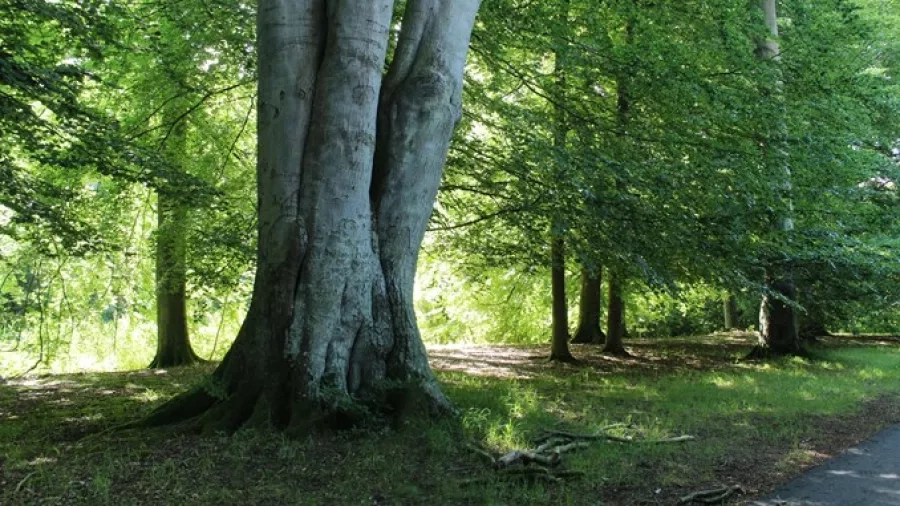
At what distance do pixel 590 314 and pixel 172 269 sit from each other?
34.6 feet

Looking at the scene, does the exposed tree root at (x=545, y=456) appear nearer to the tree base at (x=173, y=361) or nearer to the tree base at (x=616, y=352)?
the tree base at (x=616, y=352)

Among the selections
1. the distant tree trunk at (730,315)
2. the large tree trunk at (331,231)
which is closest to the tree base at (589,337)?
the distant tree trunk at (730,315)

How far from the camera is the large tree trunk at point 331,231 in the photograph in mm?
6148

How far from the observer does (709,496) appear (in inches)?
196

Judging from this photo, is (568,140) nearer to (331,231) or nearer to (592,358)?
(592,358)

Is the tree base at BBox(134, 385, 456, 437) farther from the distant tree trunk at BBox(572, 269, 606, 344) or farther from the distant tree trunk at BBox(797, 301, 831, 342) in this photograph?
the distant tree trunk at BBox(797, 301, 831, 342)

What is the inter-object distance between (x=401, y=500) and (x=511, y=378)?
701 centimetres

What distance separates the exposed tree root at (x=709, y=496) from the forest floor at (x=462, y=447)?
3.9 inches

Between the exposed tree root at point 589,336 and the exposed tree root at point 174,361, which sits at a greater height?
the exposed tree root at point 589,336

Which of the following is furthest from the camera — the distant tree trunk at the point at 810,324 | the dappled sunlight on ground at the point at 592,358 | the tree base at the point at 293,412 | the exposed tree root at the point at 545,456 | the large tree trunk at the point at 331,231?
the distant tree trunk at the point at 810,324

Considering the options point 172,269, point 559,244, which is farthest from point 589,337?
point 172,269

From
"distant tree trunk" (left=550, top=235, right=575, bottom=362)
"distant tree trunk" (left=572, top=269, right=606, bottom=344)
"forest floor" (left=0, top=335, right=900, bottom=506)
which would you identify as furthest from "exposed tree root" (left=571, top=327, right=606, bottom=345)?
"forest floor" (left=0, top=335, right=900, bottom=506)

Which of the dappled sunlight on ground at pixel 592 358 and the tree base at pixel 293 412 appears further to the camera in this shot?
the dappled sunlight on ground at pixel 592 358

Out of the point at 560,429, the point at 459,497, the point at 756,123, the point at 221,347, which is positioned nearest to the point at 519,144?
the point at 756,123
